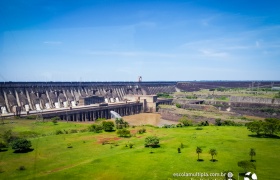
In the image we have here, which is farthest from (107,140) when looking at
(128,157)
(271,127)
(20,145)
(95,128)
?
(271,127)

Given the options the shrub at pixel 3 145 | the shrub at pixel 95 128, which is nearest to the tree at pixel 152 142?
the shrub at pixel 95 128

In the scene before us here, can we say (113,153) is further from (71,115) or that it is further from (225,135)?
(71,115)

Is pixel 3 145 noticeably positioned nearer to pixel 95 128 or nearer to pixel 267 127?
pixel 95 128

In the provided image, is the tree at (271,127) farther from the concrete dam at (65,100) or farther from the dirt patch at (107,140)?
the concrete dam at (65,100)

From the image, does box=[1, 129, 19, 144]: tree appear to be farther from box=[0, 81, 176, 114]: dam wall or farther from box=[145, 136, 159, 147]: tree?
box=[0, 81, 176, 114]: dam wall

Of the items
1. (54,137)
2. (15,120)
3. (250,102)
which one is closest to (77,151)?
(54,137)

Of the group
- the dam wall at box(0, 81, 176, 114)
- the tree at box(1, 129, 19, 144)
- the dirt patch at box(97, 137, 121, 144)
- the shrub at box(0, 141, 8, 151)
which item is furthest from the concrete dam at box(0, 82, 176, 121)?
the dirt patch at box(97, 137, 121, 144)
